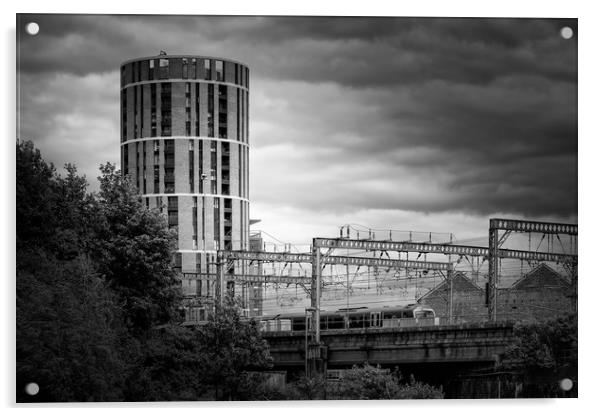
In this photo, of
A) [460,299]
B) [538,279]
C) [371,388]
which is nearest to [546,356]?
[371,388]

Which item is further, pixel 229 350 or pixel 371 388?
pixel 229 350

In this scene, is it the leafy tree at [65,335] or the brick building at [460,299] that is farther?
the brick building at [460,299]

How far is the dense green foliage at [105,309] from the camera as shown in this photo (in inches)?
706

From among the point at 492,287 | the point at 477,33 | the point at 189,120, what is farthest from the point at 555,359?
the point at 189,120

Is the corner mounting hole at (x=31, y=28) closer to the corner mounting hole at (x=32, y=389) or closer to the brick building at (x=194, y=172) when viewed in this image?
the corner mounting hole at (x=32, y=389)

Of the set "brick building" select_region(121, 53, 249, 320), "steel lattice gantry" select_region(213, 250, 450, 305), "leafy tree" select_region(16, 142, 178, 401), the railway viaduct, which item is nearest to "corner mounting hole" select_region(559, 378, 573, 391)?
"leafy tree" select_region(16, 142, 178, 401)

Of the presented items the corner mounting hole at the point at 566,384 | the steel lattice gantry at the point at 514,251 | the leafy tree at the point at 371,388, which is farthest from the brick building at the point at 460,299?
the corner mounting hole at the point at 566,384

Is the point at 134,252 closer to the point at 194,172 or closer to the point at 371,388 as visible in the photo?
the point at 371,388

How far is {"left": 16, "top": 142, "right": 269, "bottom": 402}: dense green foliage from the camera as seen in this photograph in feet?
58.8

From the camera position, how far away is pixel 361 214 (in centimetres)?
2427

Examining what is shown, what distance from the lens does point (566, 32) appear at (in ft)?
58.3

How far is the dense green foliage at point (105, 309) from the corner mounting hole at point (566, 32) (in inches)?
328

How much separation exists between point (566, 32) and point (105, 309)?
32.0ft

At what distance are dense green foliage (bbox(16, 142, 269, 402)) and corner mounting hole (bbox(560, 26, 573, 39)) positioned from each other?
8.33 meters
